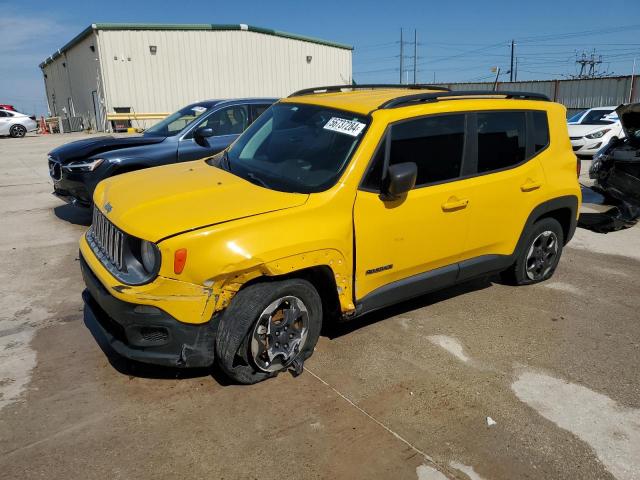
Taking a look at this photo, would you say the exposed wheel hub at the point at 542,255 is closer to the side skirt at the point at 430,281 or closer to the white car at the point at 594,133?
the side skirt at the point at 430,281

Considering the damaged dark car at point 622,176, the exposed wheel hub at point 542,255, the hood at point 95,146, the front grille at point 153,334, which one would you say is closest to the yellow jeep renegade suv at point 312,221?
the front grille at point 153,334

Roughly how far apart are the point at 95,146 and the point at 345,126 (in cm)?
456

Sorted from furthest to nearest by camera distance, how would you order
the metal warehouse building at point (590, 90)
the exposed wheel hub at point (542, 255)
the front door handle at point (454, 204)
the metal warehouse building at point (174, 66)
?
the metal warehouse building at point (174, 66) → the metal warehouse building at point (590, 90) → the exposed wheel hub at point (542, 255) → the front door handle at point (454, 204)

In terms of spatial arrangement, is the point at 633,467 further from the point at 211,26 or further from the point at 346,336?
the point at 211,26

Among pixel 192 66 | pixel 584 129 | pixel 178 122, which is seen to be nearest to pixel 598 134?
pixel 584 129

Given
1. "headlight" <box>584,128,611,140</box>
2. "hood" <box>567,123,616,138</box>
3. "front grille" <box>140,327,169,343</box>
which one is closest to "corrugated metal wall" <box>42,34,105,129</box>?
"hood" <box>567,123,616,138</box>

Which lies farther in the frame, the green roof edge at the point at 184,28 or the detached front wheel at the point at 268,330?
the green roof edge at the point at 184,28

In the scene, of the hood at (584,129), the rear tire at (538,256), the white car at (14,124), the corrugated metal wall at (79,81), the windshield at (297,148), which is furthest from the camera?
the white car at (14,124)

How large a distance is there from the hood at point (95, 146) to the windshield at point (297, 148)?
10.8 feet

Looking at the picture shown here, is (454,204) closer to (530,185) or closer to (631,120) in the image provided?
(530,185)

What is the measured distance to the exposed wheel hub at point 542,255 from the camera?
5031 mm

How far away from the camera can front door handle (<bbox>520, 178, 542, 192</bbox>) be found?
450 centimetres

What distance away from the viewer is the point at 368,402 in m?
3.27

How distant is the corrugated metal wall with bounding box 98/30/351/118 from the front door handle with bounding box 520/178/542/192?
25.0 m
